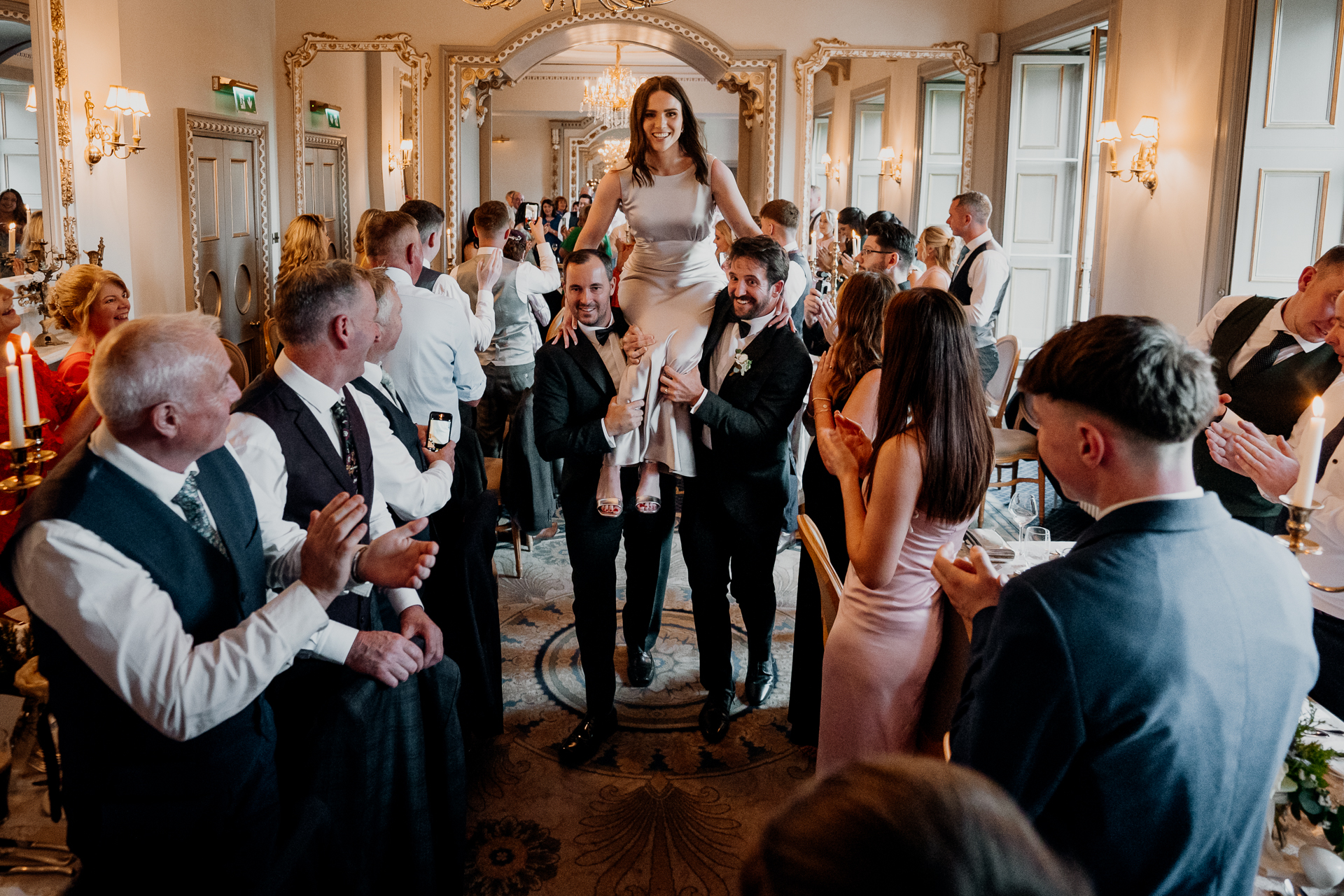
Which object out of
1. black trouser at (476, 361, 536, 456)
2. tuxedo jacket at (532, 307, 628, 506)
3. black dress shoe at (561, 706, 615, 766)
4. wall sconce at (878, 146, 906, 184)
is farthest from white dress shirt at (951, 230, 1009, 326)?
wall sconce at (878, 146, 906, 184)

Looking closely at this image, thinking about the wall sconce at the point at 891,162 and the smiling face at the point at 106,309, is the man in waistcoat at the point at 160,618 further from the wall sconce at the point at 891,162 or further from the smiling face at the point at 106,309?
the wall sconce at the point at 891,162

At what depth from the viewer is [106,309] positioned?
3861 millimetres

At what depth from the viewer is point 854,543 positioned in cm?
230

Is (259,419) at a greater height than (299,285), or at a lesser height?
lesser

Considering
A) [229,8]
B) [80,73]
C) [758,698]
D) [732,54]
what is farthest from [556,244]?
[758,698]

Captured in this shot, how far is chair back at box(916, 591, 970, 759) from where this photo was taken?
2.35 m

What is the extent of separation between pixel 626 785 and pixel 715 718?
1.36 ft

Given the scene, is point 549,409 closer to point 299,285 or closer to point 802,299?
point 299,285

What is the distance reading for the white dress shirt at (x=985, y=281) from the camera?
619cm

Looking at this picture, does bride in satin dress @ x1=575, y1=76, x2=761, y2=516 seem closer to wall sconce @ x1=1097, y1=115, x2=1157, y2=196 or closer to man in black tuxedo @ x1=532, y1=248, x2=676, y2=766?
man in black tuxedo @ x1=532, y1=248, x2=676, y2=766

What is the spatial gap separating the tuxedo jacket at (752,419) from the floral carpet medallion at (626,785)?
79cm

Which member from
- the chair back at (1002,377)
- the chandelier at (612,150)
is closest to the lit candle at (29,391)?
the chair back at (1002,377)

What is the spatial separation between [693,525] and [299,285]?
4.80ft

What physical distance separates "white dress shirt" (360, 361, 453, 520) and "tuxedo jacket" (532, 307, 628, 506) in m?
0.45
